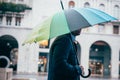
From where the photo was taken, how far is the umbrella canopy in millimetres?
4418

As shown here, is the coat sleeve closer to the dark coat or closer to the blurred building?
the dark coat

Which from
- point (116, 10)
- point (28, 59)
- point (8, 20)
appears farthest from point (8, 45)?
point (116, 10)

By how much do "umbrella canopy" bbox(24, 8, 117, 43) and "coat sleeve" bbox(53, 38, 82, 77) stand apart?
9.1 inches

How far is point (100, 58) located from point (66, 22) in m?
41.3

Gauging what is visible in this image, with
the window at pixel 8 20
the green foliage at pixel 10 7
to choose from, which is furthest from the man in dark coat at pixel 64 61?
the window at pixel 8 20

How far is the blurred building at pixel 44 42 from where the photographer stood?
40219 mm

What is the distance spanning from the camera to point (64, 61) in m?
4.04

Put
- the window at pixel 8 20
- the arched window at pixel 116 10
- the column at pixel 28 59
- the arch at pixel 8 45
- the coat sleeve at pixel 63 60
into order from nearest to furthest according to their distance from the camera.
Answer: the coat sleeve at pixel 63 60
the column at pixel 28 59
the window at pixel 8 20
the arch at pixel 8 45
the arched window at pixel 116 10

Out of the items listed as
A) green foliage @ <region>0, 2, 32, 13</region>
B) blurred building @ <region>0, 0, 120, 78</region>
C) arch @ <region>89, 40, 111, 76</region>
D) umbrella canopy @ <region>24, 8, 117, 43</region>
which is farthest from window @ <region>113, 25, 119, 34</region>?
umbrella canopy @ <region>24, 8, 117, 43</region>

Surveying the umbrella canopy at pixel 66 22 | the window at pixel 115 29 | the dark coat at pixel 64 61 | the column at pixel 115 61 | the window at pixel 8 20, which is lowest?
the column at pixel 115 61

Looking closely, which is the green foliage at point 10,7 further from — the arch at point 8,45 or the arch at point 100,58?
the arch at point 100,58

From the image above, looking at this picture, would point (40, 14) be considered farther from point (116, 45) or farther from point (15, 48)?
point (116, 45)

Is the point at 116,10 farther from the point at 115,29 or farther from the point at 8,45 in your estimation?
the point at 8,45

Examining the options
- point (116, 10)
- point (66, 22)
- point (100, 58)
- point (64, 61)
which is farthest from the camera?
point (100, 58)
